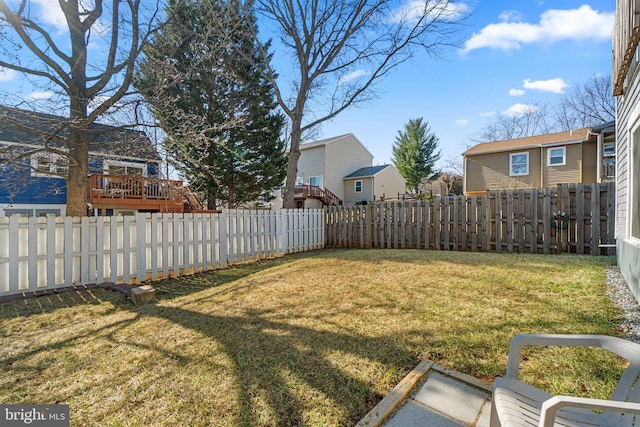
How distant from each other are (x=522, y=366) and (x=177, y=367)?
9.12 ft

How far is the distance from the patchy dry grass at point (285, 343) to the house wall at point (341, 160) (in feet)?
67.7

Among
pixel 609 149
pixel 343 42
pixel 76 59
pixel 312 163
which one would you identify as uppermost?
pixel 343 42

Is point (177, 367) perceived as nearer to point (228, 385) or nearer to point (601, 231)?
point (228, 385)

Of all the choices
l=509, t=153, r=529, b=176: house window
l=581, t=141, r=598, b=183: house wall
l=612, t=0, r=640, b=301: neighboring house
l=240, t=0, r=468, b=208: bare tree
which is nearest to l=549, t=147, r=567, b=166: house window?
l=581, t=141, r=598, b=183: house wall

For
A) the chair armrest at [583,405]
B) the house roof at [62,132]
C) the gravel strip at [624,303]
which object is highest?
the house roof at [62,132]

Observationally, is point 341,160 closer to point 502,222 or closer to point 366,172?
point 366,172

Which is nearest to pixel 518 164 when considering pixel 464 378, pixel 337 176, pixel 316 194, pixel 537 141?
pixel 537 141

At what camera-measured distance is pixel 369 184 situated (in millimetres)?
25312

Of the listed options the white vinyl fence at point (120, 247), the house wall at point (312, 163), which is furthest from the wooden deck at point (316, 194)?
the white vinyl fence at point (120, 247)

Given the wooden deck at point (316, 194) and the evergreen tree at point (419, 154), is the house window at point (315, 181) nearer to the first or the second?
the wooden deck at point (316, 194)

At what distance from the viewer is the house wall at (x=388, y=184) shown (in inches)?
996

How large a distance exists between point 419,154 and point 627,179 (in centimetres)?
2714

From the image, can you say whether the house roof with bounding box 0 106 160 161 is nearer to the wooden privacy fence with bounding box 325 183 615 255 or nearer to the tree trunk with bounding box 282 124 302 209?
the tree trunk with bounding box 282 124 302 209

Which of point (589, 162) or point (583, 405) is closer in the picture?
point (583, 405)
